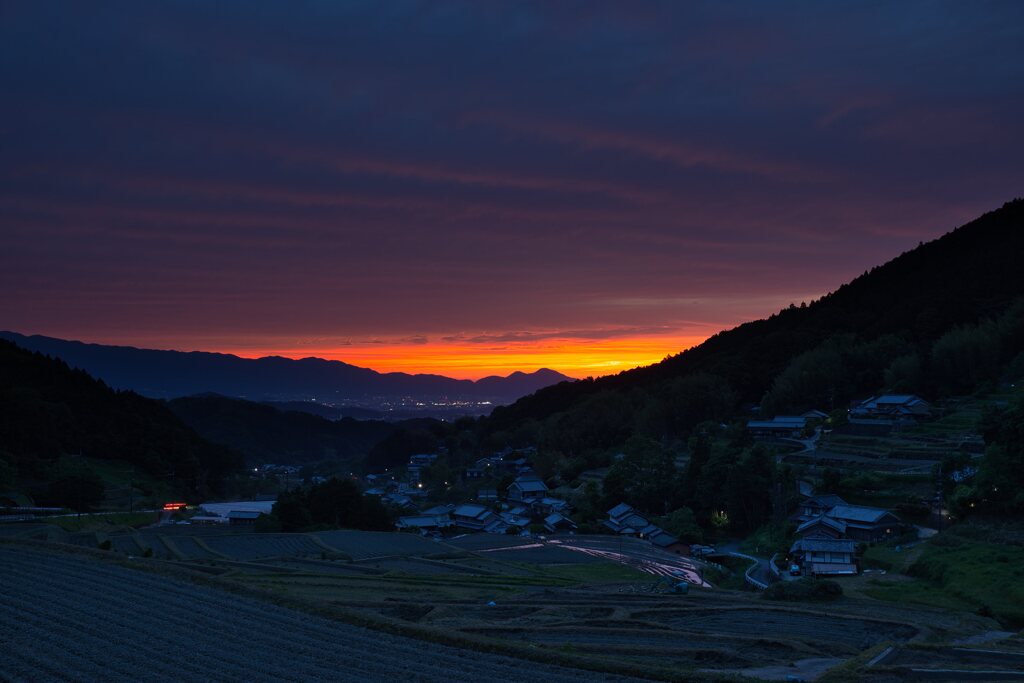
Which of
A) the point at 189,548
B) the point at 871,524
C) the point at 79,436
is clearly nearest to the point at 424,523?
the point at 189,548

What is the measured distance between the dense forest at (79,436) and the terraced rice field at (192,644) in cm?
2634

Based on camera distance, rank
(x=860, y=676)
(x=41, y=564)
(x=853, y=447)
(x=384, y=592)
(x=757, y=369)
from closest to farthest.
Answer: (x=860, y=676), (x=41, y=564), (x=384, y=592), (x=853, y=447), (x=757, y=369)

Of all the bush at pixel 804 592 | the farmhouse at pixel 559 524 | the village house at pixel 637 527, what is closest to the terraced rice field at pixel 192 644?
the bush at pixel 804 592

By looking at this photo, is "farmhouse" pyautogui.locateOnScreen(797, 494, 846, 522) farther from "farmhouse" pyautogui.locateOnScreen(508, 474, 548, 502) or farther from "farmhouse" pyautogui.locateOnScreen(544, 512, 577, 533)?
"farmhouse" pyautogui.locateOnScreen(508, 474, 548, 502)

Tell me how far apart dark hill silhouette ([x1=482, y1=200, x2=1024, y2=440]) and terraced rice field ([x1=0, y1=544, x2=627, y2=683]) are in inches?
2133

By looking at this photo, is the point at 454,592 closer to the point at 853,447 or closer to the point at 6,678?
the point at 6,678

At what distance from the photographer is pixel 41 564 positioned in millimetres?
18547

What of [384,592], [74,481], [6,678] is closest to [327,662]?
[6,678]

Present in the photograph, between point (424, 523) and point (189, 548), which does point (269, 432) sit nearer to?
point (424, 523)

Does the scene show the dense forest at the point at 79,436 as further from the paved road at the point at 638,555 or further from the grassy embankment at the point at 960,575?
the grassy embankment at the point at 960,575

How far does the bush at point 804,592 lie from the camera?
22.6 metres

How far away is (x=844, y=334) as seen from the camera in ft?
257

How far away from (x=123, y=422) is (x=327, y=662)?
5354 centimetres

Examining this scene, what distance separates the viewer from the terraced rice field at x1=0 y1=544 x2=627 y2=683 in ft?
36.6
